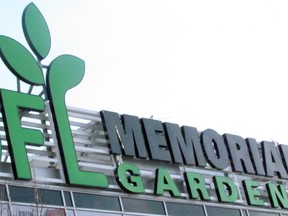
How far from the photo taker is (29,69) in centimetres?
2206

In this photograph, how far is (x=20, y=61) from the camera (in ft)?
71.9

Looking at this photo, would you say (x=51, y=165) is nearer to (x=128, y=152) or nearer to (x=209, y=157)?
(x=128, y=152)

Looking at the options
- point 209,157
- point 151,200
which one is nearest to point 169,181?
point 151,200

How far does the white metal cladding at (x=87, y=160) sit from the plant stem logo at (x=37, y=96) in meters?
0.29

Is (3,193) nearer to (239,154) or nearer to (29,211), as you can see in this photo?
(29,211)

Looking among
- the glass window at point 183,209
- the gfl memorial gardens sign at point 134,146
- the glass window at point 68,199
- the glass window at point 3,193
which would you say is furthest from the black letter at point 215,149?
the glass window at point 3,193

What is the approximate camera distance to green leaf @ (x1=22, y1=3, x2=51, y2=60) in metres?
22.8

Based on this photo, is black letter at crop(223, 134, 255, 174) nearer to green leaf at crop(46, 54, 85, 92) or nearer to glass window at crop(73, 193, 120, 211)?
glass window at crop(73, 193, 120, 211)

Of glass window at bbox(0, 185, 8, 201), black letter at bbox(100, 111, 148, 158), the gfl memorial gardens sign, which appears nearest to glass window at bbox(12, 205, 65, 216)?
glass window at bbox(0, 185, 8, 201)

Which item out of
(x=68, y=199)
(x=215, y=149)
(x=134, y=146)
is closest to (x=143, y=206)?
(x=134, y=146)

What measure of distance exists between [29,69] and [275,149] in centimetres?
1165

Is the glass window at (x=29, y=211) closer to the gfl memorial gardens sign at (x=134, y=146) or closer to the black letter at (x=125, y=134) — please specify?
the gfl memorial gardens sign at (x=134, y=146)

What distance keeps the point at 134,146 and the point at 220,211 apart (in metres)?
3.92

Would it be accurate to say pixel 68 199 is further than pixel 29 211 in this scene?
Yes
